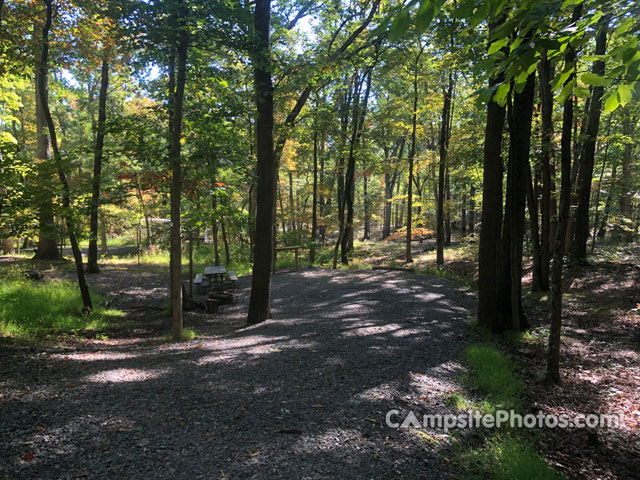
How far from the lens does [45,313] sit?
24.1 ft

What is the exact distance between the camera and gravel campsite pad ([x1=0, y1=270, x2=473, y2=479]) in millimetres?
2654

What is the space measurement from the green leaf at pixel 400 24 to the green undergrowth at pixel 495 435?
3.05m

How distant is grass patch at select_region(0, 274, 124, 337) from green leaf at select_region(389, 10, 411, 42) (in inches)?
293

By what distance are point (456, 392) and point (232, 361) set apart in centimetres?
291

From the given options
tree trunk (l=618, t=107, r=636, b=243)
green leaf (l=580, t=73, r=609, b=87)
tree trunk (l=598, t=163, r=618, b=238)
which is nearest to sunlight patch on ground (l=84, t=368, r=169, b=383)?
green leaf (l=580, t=73, r=609, b=87)

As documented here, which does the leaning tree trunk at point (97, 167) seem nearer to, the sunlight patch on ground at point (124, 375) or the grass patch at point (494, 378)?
the sunlight patch on ground at point (124, 375)

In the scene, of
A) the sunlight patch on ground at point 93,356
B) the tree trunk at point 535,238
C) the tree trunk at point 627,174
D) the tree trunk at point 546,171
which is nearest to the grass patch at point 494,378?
the tree trunk at point 546,171

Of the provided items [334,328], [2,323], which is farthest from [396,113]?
[2,323]

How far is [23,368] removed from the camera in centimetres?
441

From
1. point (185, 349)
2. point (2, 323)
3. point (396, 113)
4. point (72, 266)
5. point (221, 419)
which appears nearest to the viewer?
point (221, 419)

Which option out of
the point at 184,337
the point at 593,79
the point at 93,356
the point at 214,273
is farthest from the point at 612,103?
the point at 214,273

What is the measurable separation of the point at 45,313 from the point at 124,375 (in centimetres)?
449

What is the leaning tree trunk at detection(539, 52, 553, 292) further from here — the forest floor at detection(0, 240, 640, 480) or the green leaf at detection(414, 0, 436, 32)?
the green leaf at detection(414, 0, 436, 32)

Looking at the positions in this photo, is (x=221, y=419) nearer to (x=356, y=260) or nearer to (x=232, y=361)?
(x=232, y=361)
